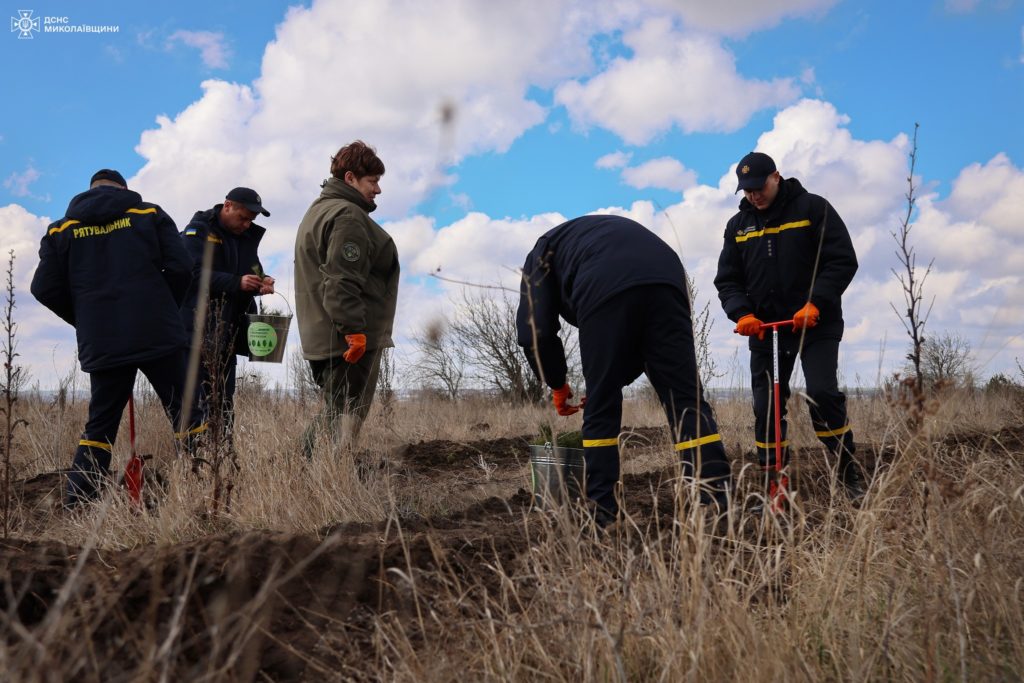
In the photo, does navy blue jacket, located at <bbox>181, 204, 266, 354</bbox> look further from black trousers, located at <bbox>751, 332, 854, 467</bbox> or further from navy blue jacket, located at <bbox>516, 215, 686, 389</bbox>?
black trousers, located at <bbox>751, 332, 854, 467</bbox>

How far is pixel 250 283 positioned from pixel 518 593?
11.8ft

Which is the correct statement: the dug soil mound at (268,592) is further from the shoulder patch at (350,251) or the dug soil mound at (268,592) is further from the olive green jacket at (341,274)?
the shoulder patch at (350,251)

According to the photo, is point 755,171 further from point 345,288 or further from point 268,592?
point 268,592

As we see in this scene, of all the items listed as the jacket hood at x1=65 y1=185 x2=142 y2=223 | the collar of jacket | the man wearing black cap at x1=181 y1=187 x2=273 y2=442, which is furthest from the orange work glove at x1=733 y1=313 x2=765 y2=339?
the jacket hood at x1=65 y1=185 x2=142 y2=223

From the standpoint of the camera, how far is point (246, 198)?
5.76 meters

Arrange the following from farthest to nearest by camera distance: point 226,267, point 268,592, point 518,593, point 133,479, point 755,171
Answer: point 226,267 < point 755,171 < point 133,479 < point 518,593 < point 268,592

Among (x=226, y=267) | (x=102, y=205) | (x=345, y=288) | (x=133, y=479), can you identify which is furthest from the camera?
(x=226, y=267)

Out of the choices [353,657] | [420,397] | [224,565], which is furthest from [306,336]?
[420,397]

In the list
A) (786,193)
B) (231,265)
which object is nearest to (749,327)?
(786,193)

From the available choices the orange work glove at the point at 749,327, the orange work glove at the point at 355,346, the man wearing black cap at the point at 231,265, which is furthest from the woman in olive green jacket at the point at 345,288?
the orange work glove at the point at 749,327

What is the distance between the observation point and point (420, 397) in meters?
15.3

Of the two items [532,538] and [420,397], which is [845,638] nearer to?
[532,538]

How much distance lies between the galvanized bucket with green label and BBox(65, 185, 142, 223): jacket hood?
99 centimetres

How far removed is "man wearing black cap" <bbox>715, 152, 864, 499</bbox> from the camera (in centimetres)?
467
